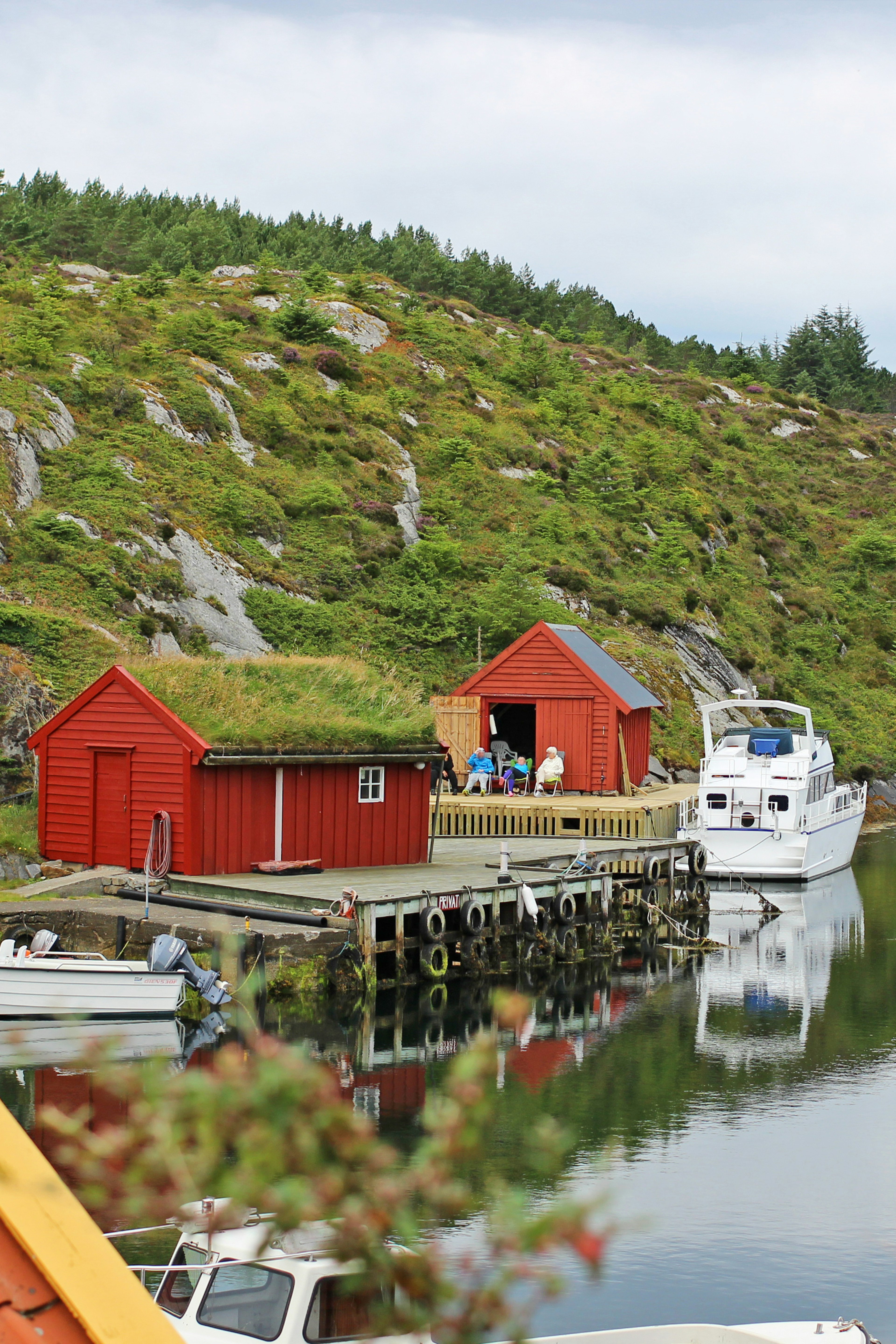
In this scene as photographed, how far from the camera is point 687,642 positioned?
53.3 metres

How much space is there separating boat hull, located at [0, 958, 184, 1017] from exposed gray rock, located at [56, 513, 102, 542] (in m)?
22.2

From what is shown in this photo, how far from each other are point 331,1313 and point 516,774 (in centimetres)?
3022

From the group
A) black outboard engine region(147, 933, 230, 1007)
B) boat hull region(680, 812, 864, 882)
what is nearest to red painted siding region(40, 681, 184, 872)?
black outboard engine region(147, 933, 230, 1007)

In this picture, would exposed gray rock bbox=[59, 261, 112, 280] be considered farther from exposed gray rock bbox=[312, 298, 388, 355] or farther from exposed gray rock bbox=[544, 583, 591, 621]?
exposed gray rock bbox=[544, 583, 591, 621]

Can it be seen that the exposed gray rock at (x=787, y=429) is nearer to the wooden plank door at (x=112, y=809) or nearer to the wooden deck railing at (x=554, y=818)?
the wooden deck railing at (x=554, y=818)

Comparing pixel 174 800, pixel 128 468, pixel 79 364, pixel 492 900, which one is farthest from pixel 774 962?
pixel 79 364

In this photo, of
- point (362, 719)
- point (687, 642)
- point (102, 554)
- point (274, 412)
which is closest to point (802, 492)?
point (687, 642)

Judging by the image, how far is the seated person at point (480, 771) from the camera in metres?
36.8

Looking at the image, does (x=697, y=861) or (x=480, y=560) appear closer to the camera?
(x=697, y=861)

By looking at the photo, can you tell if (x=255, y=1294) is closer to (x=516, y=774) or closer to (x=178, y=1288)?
(x=178, y=1288)

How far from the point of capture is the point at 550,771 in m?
36.2

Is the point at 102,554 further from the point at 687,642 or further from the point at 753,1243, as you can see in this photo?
the point at 753,1243

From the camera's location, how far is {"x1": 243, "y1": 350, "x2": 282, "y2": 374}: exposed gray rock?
60.1 metres

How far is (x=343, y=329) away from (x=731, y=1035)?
58955 millimetres
